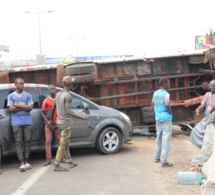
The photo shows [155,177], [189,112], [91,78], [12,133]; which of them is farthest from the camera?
[189,112]

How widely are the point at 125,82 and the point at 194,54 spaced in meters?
2.30

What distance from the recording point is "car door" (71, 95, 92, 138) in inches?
298

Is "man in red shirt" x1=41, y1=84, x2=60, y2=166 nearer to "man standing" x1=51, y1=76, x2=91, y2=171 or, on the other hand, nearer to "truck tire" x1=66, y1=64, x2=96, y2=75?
"man standing" x1=51, y1=76, x2=91, y2=171

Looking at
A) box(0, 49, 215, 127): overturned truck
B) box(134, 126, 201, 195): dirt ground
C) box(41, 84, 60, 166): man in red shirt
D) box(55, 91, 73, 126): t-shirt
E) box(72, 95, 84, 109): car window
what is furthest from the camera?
box(0, 49, 215, 127): overturned truck

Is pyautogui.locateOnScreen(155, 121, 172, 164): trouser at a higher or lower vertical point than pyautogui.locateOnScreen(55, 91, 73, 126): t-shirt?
lower

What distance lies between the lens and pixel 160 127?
6.77 m

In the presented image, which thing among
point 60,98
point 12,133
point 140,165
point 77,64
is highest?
point 77,64

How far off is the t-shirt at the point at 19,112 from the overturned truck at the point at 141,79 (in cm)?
393

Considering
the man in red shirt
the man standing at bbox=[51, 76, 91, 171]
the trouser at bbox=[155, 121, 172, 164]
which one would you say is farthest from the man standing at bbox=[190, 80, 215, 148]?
the man in red shirt

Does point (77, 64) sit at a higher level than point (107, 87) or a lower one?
higher

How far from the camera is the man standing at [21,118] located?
21.4 feet

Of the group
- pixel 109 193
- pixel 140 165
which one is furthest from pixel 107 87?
pixel 109 193

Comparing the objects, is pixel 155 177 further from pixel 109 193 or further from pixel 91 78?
pixel 91 78

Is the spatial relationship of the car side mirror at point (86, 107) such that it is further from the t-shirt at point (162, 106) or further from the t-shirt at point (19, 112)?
the t-shirt at point (162, 106)
